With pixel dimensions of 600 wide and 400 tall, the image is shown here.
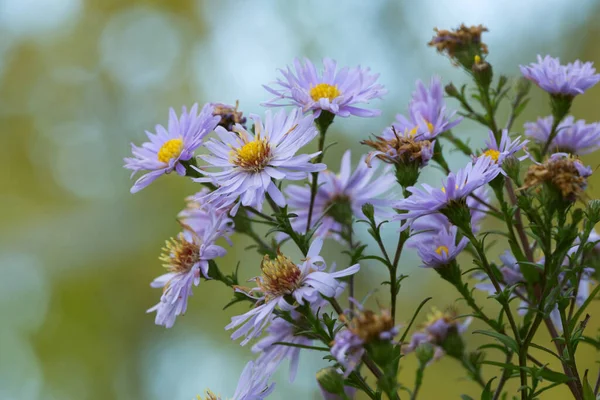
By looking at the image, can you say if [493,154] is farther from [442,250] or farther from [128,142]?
[128,142]

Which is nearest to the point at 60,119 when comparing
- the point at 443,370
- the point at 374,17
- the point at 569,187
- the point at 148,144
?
the point at 374,17

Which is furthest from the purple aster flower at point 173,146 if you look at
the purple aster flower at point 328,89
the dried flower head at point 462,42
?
the dried flower head at point 462,42

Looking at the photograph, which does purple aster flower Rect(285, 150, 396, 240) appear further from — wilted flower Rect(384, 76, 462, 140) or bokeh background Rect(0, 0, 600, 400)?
bokeh background Rect(0, 0, 600, 400)

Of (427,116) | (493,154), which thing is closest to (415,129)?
(427,116)

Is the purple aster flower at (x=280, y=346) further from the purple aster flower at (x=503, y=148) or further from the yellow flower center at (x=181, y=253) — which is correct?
the purple aster flower at (x=503, y=148)

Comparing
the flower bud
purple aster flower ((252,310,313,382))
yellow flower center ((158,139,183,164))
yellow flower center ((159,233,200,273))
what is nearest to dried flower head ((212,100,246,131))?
yellow flower center ((158,139,183,164))
